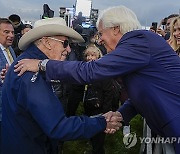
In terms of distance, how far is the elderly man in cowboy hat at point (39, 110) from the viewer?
86.6 inches

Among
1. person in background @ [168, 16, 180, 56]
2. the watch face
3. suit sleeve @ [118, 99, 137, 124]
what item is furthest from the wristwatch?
person in background @ [168, 16, 180, 56]

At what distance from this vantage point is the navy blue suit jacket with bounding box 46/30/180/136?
2.19m

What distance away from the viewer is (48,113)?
219cm

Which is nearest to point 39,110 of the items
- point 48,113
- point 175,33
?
point 48,113

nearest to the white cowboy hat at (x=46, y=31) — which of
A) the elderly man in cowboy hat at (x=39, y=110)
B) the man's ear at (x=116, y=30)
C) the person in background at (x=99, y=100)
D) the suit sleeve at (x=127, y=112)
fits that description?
the elderly man in cowboy hat at (x=39, y=110)

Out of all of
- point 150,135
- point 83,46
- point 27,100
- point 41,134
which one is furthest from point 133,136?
point 83,46

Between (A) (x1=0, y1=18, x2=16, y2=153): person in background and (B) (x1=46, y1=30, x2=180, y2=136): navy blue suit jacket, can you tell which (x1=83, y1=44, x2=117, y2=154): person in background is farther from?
(B) (x1=46, y1=30, x2=180, y2=136): navy blue suit jacket

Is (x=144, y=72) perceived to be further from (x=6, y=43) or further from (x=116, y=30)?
(x=6, y=43)

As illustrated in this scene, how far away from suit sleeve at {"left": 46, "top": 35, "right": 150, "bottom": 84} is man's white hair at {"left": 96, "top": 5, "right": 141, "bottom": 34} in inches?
7.6

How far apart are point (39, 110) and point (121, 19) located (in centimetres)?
94

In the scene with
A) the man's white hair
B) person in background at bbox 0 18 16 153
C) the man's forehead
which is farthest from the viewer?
the man's forehead

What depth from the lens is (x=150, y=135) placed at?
2340 millimetres

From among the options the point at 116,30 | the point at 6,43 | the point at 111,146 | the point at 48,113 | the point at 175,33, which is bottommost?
the point at 111,146

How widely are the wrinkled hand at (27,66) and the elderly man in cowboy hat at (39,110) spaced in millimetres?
34
